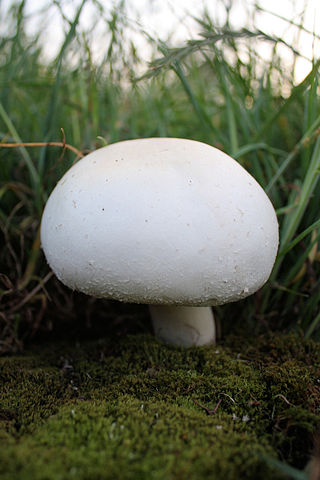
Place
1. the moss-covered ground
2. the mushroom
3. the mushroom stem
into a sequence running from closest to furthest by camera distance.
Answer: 1. the moss-covered ground
2. the mushroom
3. the mushroom stem

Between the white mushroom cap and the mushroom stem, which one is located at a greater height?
the white mushroom cap

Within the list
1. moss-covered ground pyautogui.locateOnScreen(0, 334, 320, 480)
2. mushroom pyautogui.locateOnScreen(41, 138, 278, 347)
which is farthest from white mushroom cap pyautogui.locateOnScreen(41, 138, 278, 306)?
moss-covered ground pyautogui.locateOnScreen(0, 334, 320, 480)

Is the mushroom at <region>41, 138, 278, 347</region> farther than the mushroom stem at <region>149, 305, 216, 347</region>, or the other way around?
the mushroom stem at <region>149, 305, 216, 347</region>

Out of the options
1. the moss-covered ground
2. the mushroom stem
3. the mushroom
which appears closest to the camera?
the moss-covered ground

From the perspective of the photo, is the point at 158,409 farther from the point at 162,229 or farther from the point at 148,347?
the point at 162,229

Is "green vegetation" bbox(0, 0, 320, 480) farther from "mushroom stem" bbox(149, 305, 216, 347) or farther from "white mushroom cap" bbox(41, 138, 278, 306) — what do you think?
"white mushroom cap" bbox(41, 138, 278, 306)

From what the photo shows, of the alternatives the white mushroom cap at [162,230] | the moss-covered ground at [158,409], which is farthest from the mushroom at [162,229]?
the moss-covered ground at [158,409]

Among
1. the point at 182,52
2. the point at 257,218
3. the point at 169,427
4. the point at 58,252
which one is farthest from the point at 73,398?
the point at 182,52
